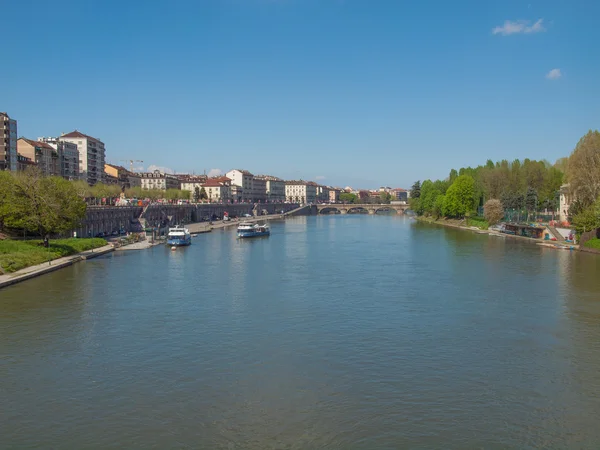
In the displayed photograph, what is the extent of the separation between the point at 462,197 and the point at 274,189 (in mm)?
90966

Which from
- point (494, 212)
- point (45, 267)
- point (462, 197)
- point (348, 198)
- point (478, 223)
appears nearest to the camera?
point (45, 267)

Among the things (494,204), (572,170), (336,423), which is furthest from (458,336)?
(494,204)

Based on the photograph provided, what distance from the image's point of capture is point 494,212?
60.2 meters

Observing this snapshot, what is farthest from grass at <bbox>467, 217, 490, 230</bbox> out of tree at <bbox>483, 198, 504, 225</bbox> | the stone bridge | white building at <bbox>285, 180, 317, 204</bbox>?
white building at <bbox>285, 180, 317, 204</bbox>

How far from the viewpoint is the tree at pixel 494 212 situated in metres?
60.2

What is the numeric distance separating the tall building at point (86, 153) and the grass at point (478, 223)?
172 feet

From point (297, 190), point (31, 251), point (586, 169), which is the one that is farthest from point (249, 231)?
point (297, 190)

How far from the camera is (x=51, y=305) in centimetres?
1964

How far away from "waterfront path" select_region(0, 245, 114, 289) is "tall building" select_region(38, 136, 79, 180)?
42056 mm

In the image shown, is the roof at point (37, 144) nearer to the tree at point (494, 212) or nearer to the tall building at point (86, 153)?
the tall building at point (86, 153)

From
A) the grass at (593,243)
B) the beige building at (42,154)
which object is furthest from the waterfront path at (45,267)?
the beige building at (42,154)

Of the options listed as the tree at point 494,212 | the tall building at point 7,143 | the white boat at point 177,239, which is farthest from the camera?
the tree at point 494,212

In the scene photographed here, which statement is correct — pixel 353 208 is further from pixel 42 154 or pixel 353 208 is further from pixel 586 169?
pixel 586 169

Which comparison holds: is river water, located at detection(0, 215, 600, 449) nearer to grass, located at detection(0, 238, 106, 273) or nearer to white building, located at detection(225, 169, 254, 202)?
grass, located at detection(0, 238, 106, 273)
